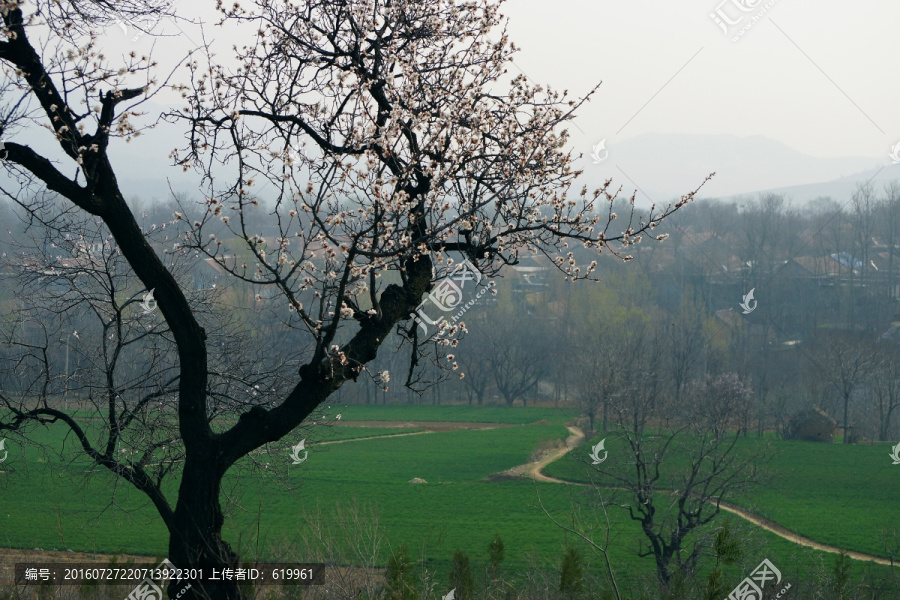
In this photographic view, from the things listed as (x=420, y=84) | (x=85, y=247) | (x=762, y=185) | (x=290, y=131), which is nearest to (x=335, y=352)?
(x=290, y=131)

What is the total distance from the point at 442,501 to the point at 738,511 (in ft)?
30.1

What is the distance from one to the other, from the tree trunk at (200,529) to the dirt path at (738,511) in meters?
7.75

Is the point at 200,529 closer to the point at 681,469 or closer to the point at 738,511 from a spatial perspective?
the point at 738,511

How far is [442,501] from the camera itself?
87.3 feet

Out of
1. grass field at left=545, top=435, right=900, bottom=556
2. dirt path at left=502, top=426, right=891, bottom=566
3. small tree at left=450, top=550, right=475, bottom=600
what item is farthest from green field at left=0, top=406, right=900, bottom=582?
small tree at left=450, top=550, right=475, bottom=600

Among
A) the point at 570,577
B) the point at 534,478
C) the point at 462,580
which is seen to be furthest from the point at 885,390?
the point at 462,580

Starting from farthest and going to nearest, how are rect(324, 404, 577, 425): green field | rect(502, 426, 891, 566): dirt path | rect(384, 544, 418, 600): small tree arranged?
rect(324, 404, 577, 425): green field, rect(502, 426, 891, 566): dirt path, rect(384, 544, 418, 600): small tree

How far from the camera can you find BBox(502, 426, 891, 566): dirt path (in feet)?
65.3

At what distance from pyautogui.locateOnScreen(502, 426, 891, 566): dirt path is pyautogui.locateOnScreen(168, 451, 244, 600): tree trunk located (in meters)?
7.75

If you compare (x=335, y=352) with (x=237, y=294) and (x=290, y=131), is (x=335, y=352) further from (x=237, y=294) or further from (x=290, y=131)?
(x=237, y=294)

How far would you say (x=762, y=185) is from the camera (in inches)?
6865

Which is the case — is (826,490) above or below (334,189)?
below

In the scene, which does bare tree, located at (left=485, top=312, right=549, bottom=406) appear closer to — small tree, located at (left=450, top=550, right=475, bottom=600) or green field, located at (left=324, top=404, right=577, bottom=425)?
green field, located at (left=324, top=404, right=577, bottom=425)

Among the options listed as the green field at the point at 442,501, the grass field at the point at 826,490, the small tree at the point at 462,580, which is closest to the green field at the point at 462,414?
the green field at the point at 442,501
